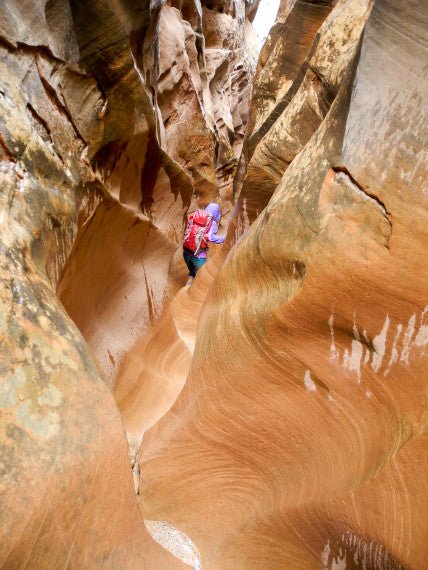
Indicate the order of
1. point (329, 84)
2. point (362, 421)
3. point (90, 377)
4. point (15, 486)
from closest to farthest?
point (15, 486) → point (90, 377) → point (362, 421) → point (329, 84)

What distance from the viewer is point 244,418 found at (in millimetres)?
2041

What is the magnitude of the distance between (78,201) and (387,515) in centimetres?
213

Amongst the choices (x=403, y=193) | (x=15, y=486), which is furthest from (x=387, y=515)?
(x=15, y=486)

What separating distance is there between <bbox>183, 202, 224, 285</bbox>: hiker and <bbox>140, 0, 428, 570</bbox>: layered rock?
2.44 meters

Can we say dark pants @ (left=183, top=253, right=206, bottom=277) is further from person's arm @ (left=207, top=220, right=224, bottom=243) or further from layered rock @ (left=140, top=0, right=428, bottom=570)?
layered rock @ (left=140, top=0, right=428, bottom=570)

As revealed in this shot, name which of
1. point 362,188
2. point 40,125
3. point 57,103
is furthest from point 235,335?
point 57,103

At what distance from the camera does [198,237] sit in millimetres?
4809

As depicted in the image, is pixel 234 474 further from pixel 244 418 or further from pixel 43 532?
pixel 43 532

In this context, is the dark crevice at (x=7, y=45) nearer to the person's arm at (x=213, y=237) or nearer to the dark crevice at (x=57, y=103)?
the dark crevice at (x=57, y=103)

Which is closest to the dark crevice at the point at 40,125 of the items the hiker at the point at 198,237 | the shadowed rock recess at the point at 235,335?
the shadowed rock recess at the point at 235,335

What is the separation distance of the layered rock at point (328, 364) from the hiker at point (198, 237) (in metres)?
2.44

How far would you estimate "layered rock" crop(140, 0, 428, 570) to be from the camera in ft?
4.68

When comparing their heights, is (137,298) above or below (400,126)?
below

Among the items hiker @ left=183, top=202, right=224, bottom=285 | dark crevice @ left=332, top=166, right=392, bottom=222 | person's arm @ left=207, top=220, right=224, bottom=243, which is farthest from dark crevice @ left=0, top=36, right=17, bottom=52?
person's arm @ left=207, top=220, right=224, bottom=243
